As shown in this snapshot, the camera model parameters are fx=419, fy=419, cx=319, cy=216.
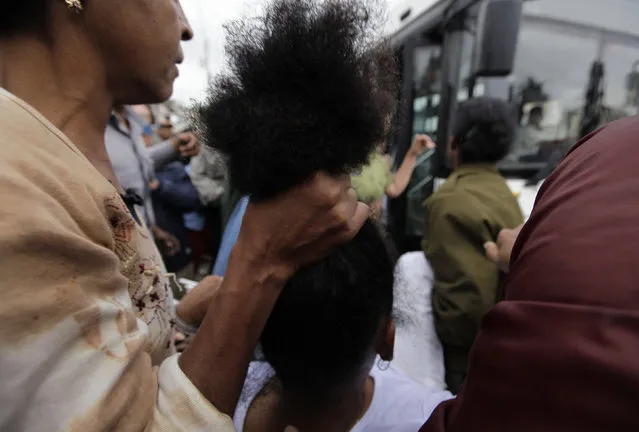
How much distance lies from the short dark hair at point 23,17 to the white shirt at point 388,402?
102 centimetres

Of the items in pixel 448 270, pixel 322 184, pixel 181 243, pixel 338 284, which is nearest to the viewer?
pixel 322 184

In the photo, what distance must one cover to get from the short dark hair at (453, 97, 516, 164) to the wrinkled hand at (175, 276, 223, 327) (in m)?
1.73

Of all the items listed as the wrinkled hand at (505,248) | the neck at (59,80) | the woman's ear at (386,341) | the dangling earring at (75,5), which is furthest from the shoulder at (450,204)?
the dangling earring at (75,5)

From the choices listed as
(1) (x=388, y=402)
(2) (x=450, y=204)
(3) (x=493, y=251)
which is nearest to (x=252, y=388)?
(1) (x=388, y=402)

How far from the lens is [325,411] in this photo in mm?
1062

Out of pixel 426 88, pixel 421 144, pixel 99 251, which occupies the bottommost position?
pixel 421 144

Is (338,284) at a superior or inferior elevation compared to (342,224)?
inferior

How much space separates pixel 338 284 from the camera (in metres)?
0.95

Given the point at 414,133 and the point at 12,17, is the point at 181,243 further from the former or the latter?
the point at 12,17

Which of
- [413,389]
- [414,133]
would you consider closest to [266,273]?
[413,389]

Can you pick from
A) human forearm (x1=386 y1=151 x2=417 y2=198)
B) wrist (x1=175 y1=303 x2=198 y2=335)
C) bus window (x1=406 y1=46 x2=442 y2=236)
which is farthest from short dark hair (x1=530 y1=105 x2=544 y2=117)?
wrist (x1=175 y1=303 x2=198 y2=335)

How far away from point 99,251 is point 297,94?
449mm

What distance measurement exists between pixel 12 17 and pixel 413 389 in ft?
4.39

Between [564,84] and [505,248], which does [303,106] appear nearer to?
[505,248]
